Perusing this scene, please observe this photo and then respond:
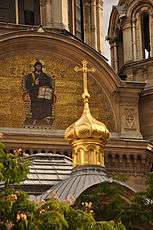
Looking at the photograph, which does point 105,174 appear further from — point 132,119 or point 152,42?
point 152,42

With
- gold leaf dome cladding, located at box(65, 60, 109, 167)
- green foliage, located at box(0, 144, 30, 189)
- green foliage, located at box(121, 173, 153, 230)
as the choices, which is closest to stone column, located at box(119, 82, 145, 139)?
gold leaf dome cladding, located at box(65, 60, 109, 167)

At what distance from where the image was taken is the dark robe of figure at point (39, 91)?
2809cm

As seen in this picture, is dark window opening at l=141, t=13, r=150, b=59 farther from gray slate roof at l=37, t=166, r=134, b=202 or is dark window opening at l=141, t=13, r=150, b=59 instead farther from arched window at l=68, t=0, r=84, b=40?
gray slate roof at l=37, t=166, r=134, b=202

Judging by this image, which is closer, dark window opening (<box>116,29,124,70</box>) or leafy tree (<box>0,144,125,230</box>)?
leafy tree (<box>0,144,125,230</box>)

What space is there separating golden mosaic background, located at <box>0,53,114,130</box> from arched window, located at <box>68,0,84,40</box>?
10.8 feet

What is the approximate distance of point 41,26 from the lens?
29.3 meters

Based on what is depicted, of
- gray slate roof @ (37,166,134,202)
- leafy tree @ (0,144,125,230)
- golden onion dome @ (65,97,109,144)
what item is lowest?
leafy tree @ (0,144,125,230)

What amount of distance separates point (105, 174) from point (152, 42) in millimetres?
9277

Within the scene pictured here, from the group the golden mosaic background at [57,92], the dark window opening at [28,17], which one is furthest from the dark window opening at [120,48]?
the golden mosaic background at [57,92]

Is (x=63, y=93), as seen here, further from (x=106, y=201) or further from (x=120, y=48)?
(x=106, y=201)

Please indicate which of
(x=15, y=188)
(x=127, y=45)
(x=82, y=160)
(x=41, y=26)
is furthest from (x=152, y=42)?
(x=15, y=188)

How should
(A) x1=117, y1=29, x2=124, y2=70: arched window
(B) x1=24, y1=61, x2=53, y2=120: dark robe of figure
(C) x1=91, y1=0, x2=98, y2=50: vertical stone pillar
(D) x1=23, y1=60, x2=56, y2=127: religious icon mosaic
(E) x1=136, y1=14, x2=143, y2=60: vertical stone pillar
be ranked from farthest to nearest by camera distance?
(C) x1=91, y1=0, x2=98, y2=50: vertical stone pillar → (A) x1=117, y1=29, x2=124, y2=70: arched window → (E) x1=136, y1=14, x2=143, y2=60: vertical stone pillar → (B) x1=24, y1=61, x2=53, y2=120: dark robe of figure → (D) x1=23, y1=60, x2=56, y2=127: religious icon mosaic

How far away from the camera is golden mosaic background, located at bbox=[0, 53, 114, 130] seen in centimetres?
2780

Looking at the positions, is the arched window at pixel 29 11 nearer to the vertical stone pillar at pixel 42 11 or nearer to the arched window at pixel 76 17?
the vertical stone pillar at pixel 42 11
